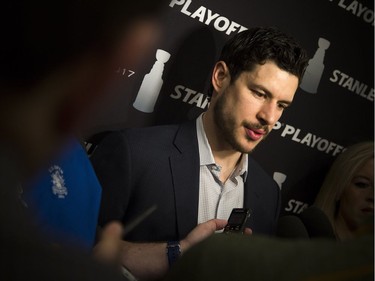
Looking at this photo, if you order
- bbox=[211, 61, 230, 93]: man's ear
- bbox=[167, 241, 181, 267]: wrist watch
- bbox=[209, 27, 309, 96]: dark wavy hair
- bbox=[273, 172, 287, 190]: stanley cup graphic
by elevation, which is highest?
bbox=[209, 27, 309, 96]: dark wavy hair

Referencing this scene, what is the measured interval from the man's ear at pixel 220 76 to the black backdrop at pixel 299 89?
1.7 inches

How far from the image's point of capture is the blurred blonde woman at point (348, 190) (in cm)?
136

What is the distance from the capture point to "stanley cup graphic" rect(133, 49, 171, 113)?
105cm

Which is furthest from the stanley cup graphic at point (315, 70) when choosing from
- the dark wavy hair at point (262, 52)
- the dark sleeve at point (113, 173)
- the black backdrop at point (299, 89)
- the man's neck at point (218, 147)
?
the dark sleeve at point (113, 173)

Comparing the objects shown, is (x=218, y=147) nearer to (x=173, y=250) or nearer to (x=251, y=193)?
(x=251, y=193)

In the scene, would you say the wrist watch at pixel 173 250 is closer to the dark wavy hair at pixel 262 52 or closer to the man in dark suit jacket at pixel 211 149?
the man in dark suit jacket at pixel 211 149

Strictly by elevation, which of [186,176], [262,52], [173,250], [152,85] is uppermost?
[262,52]

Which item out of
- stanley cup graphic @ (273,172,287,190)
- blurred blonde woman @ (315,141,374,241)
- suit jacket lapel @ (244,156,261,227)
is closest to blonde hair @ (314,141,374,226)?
blurred blonde woman @ (315,141,374,241)

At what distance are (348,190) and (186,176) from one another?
55 centimetres

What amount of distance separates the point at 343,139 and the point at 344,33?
29cm

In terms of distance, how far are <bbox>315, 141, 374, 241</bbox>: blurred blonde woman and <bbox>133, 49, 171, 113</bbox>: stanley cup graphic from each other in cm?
59

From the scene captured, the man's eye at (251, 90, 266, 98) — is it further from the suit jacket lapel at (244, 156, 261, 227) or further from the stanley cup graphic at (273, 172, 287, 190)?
the stanley cup graphic at (273, 172, 287, 190)

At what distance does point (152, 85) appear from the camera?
106 centimetres

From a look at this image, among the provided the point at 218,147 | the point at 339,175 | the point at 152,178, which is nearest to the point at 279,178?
the point at 339,175
